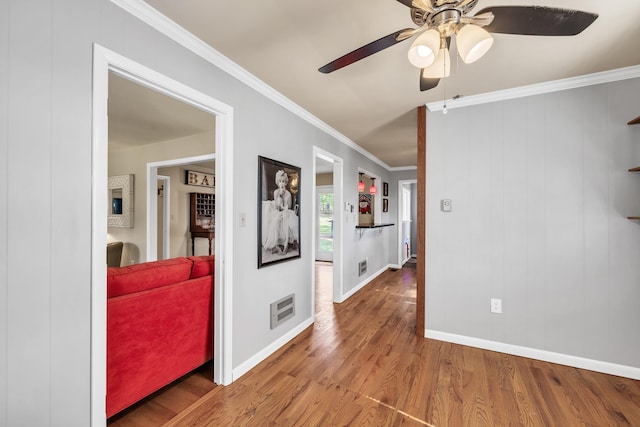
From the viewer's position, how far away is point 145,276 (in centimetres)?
185

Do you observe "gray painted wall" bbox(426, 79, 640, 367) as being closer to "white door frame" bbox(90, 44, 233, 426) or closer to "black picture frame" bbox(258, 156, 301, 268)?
"black picture frame" bbox(258, 156, 301, 268)

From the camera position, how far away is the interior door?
A: 754 centimetres

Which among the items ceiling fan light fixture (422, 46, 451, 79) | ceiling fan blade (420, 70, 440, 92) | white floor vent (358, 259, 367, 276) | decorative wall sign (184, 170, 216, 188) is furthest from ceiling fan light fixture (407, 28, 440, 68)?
decorative wall sign (184, 170, 216, 188)

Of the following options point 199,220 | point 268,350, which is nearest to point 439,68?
point 268,350

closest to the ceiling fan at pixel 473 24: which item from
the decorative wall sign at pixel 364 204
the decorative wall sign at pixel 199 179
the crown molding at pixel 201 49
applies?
the crown molding at pixel 201 49

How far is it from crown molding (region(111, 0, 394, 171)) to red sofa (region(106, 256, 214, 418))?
1520 mm

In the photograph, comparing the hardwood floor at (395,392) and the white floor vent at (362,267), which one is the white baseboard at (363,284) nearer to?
the white floor vent at (362,267)

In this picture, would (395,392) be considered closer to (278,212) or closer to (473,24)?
(278,212)

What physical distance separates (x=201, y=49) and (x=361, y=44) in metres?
1.09

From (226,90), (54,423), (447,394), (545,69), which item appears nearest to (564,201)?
(545,69)

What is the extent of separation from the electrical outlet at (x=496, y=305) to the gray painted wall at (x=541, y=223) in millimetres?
48

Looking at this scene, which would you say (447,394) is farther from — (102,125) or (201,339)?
(102,125)

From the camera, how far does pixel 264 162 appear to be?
7.98 feet

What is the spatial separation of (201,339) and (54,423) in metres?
0.99
